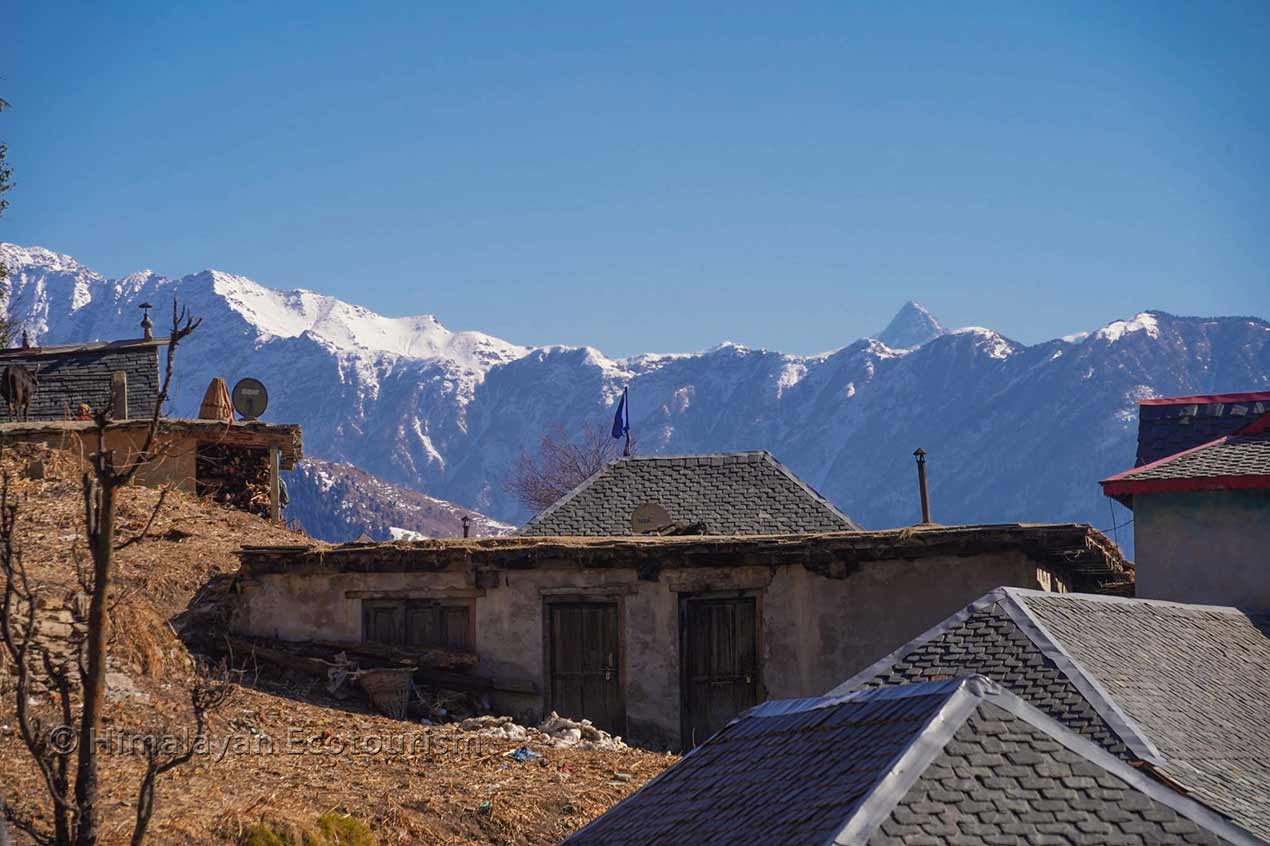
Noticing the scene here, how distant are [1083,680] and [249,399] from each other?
22.8 m

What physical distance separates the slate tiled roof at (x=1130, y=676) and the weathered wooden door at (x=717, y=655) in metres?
6.99

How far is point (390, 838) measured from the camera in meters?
15.4

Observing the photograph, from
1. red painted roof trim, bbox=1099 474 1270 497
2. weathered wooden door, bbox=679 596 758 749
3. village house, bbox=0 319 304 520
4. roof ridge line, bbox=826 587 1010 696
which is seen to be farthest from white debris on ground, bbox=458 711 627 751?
roof ridge line, bbox=826 587 1010 696

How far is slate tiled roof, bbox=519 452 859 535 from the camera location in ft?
99.3

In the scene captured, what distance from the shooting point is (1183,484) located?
1878cm

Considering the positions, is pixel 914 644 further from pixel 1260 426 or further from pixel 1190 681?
pixel 1260 426

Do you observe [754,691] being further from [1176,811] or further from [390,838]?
[1176,811]

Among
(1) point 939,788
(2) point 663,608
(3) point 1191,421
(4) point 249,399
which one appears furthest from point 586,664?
(4) point 249,399

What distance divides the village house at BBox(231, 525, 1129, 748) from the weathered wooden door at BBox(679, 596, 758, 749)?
2cm

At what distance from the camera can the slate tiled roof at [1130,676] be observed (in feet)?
37.4

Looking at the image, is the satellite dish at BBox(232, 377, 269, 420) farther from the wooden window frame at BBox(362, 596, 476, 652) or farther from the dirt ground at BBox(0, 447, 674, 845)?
the wooden window frame at BBox(362, 596, 476, 652)

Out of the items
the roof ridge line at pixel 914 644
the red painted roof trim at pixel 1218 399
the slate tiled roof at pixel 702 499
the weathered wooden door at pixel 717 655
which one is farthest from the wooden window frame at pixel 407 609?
the red painted roof trim at pixel 1218 399

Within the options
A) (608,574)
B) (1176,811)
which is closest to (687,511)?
(608,574)

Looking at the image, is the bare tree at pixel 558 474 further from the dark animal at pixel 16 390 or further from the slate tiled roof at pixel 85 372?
the dark animal at pixel 16 390
